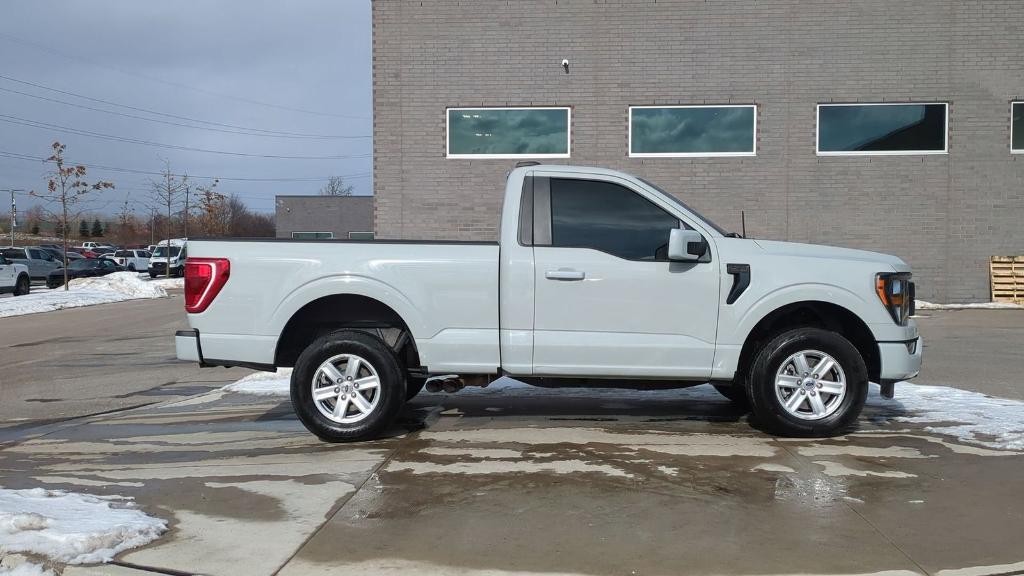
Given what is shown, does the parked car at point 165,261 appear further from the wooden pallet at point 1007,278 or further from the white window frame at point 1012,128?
the white window frame at point 1012,128

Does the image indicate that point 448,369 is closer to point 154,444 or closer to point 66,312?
point 154,444

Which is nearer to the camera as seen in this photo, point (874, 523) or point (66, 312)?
point (874, 523)

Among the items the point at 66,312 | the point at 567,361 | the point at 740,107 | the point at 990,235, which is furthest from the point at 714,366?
the point at 66,312

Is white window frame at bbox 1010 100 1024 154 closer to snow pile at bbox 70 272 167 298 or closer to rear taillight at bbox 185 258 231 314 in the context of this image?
rear taillight at bbox 185 258 231 314

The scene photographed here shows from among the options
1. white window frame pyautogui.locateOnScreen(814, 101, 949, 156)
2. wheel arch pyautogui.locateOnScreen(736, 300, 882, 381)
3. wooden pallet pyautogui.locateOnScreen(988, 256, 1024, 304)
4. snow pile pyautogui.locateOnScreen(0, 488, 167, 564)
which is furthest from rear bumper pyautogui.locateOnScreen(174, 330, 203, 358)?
wooden pallet pyautogui.locateOnScreen(988, 256, 1024, 304)

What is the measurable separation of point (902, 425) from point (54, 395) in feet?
29.3

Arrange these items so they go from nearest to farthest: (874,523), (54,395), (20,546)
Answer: (20,546), (874,523), (54,395)

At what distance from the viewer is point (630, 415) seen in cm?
725

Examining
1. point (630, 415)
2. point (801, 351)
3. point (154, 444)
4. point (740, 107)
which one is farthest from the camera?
point (740, 107)

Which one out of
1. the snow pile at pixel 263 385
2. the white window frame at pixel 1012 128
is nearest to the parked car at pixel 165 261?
the snow pile at pixel 263 385

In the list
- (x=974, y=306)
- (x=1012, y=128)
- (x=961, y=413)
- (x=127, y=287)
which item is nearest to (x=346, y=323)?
(x=961, y=413)

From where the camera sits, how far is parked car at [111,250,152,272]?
50141 mm

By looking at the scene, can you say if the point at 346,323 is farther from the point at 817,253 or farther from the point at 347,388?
the point at 817,253

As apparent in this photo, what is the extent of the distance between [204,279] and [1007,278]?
655 inches
